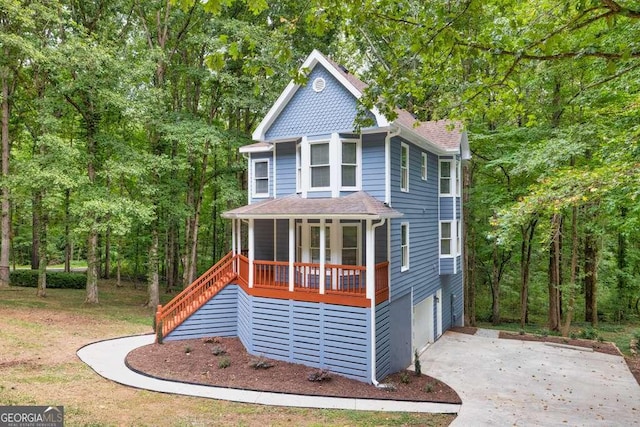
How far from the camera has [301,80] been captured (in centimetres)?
590

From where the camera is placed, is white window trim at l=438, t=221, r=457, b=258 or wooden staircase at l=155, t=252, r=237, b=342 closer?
wooden staircase at l=155, t=252, r=237, b=342

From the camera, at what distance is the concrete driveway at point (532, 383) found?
860cm

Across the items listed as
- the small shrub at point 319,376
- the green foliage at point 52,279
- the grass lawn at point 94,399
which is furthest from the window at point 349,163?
the green foliage at point 52,279

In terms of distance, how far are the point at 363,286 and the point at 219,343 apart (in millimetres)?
5576

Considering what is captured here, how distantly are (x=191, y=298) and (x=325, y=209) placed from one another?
6.57m

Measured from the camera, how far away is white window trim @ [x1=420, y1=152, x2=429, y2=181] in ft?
47.2

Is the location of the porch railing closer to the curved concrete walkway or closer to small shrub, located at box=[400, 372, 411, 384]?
small shrub, located at box=[400, 372, 411, 384]

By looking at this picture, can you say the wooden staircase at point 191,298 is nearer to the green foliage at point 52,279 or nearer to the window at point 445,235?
the window at point 445,235

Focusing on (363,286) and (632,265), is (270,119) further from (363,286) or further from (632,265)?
(632,265)

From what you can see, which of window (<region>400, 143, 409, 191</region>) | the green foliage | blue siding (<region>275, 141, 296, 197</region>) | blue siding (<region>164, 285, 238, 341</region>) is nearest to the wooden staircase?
blue siding (<region>164, 285, 238, 341</region>)

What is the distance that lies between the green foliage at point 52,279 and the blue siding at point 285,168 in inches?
692

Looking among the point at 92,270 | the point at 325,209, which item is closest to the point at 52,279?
the point at 92,270

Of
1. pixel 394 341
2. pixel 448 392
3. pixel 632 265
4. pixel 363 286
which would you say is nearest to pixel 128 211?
pixel 363 286

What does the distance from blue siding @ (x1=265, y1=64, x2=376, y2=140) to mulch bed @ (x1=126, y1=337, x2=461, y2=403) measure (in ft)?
23.9
